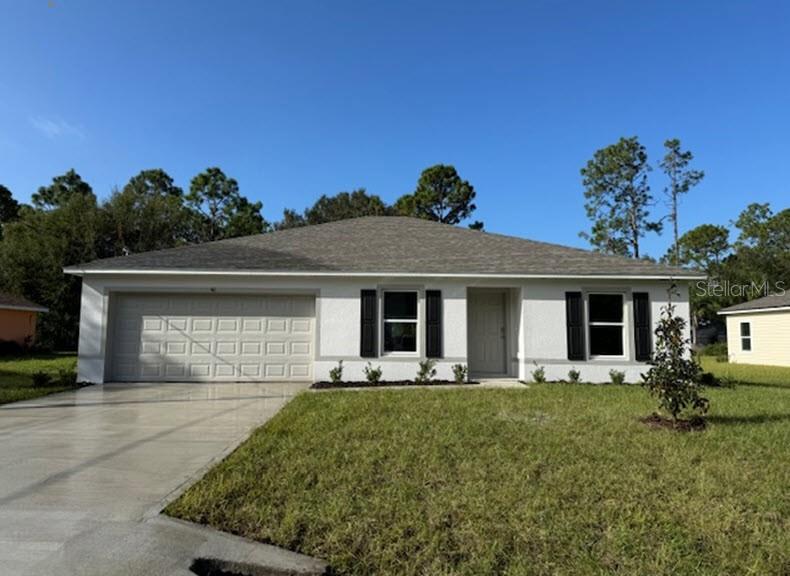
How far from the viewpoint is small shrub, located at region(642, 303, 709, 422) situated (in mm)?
6027

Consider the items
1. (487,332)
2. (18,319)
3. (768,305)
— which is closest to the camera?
(487,332)

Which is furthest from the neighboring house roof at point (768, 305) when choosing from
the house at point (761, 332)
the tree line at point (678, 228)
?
the tree line at point (678, 228)

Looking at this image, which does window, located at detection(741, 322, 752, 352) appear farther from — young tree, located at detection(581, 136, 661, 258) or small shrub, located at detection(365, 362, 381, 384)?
small shrub, located at detection(365, 362, 381, 384)

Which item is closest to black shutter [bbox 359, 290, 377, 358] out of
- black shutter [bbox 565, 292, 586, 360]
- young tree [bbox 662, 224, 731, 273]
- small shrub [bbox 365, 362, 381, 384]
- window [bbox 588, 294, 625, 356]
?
small shrub [bbox 365, 362, 381, 384]

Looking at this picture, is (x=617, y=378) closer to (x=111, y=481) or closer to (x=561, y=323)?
(x=561, y=323)

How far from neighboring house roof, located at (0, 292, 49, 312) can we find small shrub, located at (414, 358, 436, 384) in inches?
750

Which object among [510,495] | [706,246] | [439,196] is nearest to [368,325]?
[510,495]

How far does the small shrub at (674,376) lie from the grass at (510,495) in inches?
17.6

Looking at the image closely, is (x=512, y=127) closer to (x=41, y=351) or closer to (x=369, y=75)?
(x=369, y=75)

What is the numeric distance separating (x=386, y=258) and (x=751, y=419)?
798 centimetres

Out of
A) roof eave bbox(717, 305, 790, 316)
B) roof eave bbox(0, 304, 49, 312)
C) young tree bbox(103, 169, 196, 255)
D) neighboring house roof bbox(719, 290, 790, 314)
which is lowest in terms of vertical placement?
roof eave bbox(0, 304, 49, 312)

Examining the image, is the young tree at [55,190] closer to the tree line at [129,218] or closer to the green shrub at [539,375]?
the tree line at [129,218]

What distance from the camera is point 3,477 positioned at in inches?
165

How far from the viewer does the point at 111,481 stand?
4.09 metres
